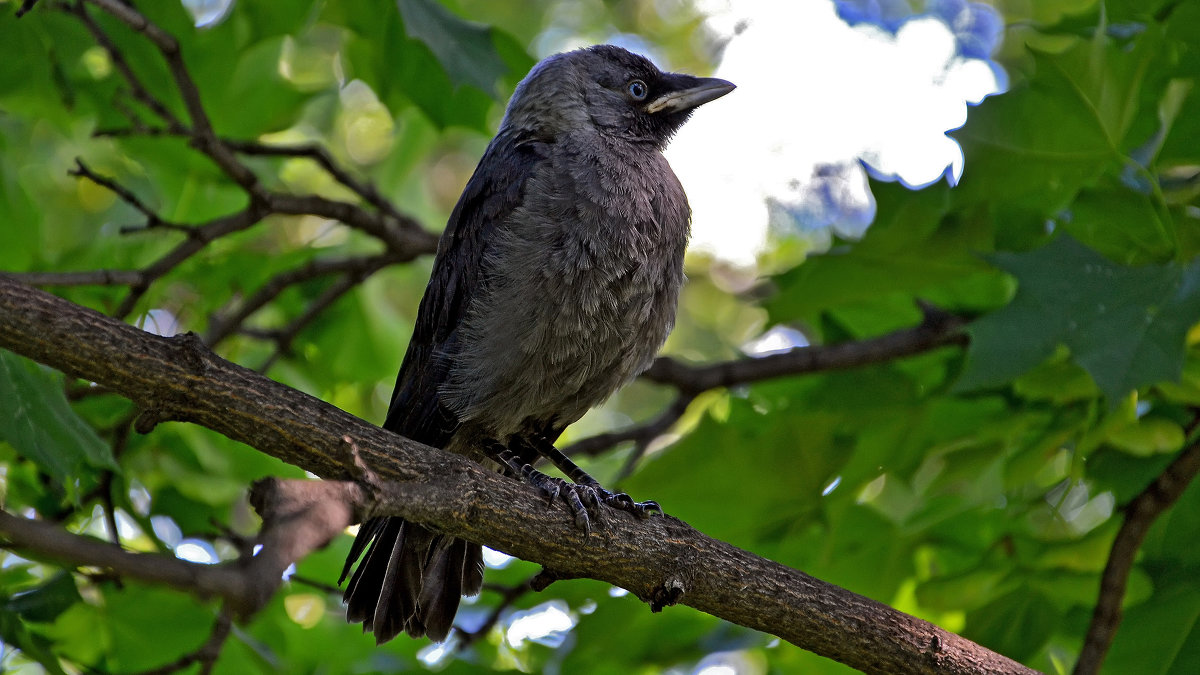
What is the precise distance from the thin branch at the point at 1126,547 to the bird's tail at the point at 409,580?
2.25m

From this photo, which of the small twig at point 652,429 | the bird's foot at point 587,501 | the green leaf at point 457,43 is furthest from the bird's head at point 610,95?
the bird's foot at point 587,501

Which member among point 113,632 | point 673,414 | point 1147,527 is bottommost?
point 113,632

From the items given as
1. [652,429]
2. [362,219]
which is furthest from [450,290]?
[652,429]

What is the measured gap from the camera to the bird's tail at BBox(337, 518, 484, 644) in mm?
3980

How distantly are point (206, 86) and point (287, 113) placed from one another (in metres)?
0.43

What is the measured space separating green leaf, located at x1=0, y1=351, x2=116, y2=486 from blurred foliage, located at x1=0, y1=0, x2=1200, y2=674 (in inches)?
0.4

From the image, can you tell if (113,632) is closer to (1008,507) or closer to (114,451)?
(114,451)

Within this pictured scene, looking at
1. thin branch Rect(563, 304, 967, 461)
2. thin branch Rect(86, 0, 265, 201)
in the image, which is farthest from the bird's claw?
thin branch Rect(86, 0, 265, 201)

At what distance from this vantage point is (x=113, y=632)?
4219 millimetres

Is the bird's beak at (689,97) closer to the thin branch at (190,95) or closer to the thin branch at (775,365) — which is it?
the thin branch at (775,365)

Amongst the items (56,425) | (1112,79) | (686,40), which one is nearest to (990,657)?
(1112,79)

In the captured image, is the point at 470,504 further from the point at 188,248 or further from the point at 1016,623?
the point at 1016,623

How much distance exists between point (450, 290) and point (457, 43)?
3.32 feet

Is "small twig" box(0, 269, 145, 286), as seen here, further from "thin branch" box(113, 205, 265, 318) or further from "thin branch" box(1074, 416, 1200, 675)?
"thin branch" box(1074, 416, 1200, 675)
